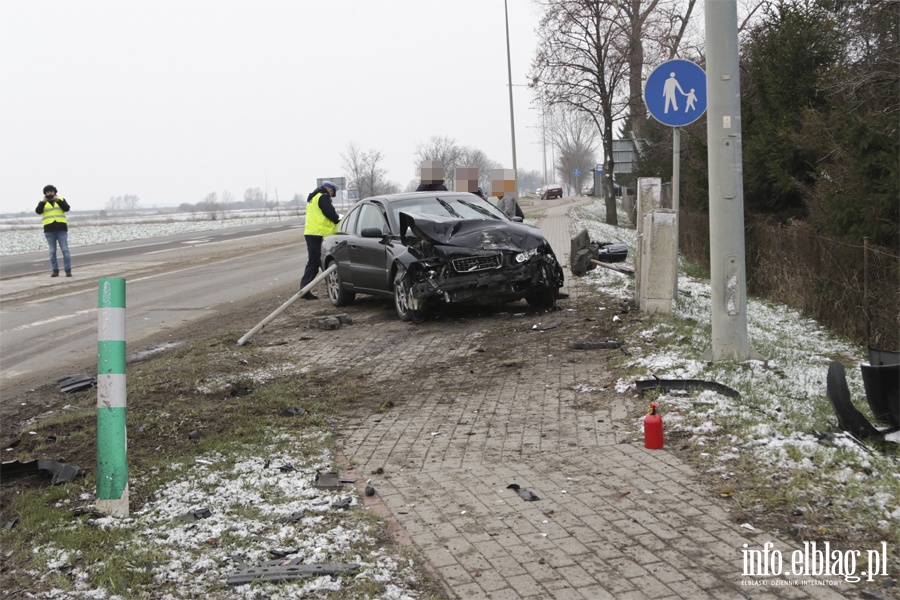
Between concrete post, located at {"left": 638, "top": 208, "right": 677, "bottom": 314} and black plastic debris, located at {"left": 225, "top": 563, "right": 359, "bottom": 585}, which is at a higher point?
concrete post, located at {"left": 638, "top": 208, "right": 677, "bottom": 314}

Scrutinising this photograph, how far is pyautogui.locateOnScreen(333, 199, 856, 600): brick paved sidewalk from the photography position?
3.66m

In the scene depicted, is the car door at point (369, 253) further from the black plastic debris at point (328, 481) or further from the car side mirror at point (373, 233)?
the black plastic debris at point (328, 481)

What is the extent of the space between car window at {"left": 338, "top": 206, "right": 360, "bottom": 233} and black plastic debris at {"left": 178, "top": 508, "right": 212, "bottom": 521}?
8.81 metres

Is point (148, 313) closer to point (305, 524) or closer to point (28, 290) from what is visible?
point (28, 290)

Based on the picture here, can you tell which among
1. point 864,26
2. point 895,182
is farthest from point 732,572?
point 864,26

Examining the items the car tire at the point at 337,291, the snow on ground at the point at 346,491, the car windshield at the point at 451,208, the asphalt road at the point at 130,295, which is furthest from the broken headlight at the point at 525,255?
the asphalt road at the point at 130,295

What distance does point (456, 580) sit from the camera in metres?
3.71

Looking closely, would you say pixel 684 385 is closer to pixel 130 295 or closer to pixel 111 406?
pixel 111 406

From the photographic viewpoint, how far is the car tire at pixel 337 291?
1319 centimetres

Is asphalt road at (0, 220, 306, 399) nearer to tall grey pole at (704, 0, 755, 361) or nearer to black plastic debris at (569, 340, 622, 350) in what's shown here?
black plastic debris at (569, 340, 622, 350)

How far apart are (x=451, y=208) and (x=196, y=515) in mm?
7779

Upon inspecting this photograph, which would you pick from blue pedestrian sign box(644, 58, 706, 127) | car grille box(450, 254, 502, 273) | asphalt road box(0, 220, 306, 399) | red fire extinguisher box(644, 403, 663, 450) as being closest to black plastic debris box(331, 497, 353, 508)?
red fire extinguisher box(644, 403, 663, 450)

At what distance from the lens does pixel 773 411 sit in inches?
224
